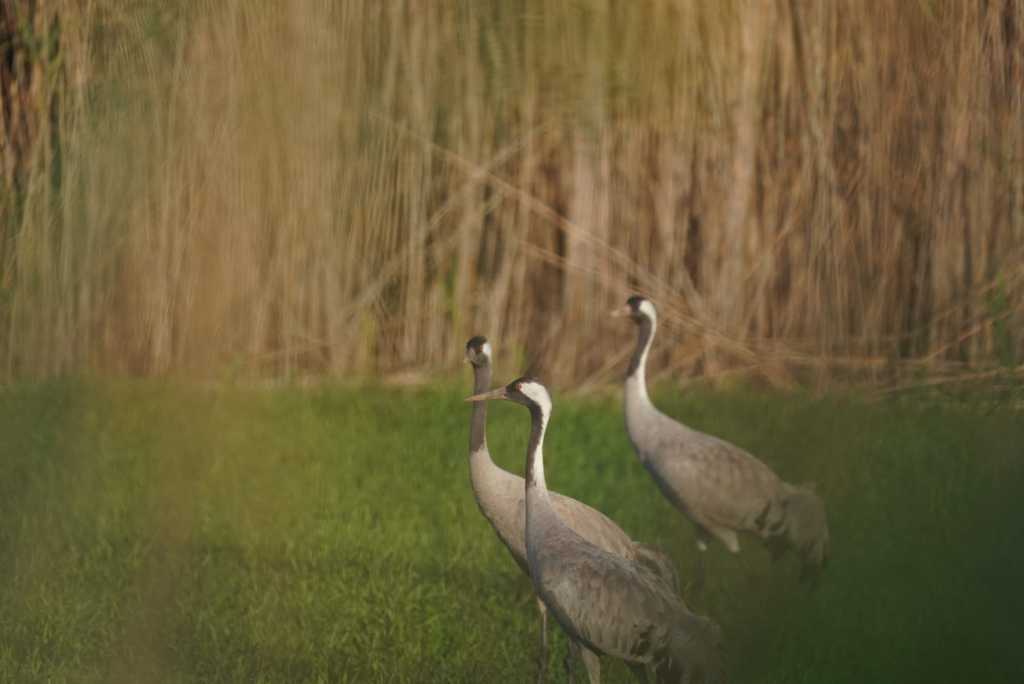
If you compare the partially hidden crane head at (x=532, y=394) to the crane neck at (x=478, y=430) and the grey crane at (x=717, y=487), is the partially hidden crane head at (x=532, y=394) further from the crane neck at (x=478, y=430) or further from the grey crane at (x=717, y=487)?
the grey crane at (x=717, y=487)

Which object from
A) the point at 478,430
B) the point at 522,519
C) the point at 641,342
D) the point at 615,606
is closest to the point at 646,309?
the point at 641,342


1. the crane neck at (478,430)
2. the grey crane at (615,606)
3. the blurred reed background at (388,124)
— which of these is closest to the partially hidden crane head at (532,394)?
the grey crane at (615,606)

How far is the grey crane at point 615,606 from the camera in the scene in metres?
2.47

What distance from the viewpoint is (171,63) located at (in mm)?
1381

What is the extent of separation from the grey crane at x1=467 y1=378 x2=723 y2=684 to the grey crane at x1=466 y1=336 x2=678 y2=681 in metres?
0.23

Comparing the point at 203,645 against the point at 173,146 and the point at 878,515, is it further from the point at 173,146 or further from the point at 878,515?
the point at 173,146

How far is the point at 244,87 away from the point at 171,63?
0.08 meters

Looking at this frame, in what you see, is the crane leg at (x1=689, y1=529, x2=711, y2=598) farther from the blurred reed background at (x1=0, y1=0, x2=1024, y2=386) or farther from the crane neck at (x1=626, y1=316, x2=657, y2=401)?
the blurred reed background at (x1=0, y1=0, x2=1024, y2=386)

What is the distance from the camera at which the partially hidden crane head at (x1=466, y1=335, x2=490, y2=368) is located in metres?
3.82

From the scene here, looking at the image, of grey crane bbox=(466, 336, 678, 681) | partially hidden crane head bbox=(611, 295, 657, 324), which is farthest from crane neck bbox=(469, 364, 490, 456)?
partially hidden crane head bbox=(611, 295, 657, 324)

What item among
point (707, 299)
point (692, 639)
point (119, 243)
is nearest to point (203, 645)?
point (692, 639)

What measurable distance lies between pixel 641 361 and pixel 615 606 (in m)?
1.77

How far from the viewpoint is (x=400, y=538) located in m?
4.15

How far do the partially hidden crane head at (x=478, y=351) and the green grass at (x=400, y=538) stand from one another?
53cm
